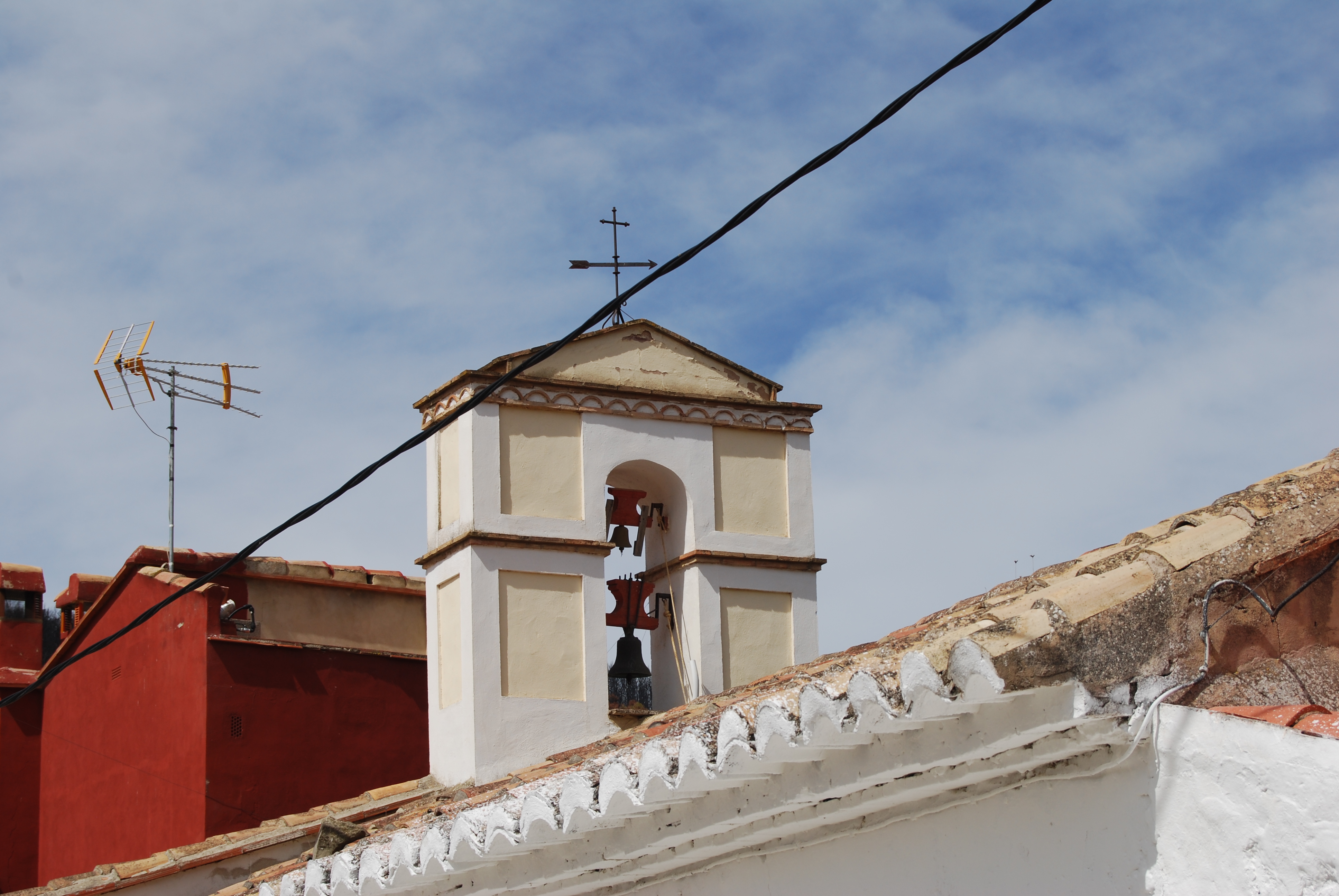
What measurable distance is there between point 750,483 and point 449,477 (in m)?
1.78

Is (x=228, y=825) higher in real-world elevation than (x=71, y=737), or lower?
lower

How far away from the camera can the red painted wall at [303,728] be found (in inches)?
401

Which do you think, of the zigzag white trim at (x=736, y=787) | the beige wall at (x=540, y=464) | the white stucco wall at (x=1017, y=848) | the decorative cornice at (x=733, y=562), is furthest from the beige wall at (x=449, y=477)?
the white stucco wall at (x=1017, y=848)

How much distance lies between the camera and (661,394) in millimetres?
8742

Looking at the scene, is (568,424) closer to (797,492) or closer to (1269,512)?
(797,492)

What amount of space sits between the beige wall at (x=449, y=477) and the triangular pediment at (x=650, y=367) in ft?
1.91

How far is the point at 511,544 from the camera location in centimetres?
819

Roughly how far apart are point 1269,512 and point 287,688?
26.8ft

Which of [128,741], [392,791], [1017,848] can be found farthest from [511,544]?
[1017,848]

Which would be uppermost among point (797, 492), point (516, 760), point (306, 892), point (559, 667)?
point (797, 492)

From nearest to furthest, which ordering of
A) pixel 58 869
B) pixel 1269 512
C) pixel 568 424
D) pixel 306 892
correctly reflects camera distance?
pixel 1269 512 < pixel 306 892 < pixel 568 424 < pixel 58 869

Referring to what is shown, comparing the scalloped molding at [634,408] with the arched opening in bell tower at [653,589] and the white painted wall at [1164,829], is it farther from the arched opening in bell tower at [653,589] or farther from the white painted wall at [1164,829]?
the white painted wall at [1164,829]

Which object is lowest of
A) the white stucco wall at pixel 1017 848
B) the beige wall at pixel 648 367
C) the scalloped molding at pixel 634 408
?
the white stucco wall at pixel 1017 848

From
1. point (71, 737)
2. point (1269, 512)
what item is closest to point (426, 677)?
point (71, 737)
